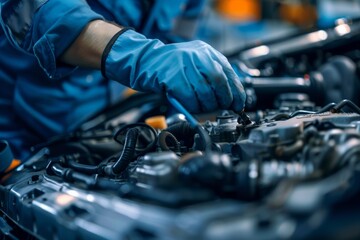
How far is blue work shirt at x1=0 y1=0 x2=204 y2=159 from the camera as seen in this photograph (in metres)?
1.29

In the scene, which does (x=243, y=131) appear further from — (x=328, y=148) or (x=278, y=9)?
(x=278, y=9)

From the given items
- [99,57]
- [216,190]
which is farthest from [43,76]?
[216,190]

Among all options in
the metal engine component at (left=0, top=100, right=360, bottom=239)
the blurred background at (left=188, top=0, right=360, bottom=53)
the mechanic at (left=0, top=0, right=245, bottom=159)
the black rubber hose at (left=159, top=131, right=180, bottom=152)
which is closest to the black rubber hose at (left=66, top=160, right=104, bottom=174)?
the metal engine component at (left=0, top=100, right=360, bottom=239)

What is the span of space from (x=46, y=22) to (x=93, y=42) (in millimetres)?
149

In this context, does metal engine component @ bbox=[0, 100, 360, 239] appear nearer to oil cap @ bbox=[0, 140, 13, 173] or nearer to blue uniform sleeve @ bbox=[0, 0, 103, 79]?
oil cap @ bbox=[0, 140, 13, 173]

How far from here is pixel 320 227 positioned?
55 cm

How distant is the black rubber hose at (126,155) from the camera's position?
1026 mm

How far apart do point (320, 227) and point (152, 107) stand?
4.74ft

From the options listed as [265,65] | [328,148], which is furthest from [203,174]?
[265,65]

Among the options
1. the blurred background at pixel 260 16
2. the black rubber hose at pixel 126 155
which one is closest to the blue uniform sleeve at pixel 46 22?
the black rubber hose at pixel 126 155

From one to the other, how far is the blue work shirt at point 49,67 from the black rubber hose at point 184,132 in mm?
400

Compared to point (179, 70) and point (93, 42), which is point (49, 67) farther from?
point (179, 70)

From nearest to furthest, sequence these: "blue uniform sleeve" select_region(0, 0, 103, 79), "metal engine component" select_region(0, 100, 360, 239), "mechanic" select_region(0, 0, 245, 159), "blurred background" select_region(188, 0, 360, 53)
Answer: "metal engine component" select_region(0, 100, 360, 239), "mechanic" select_region(0, 0, 245, 159), "blue uniform sleeve" select_region(0, 0, 103, 79), "blurred background" select_region(188, 0, 360, 53)

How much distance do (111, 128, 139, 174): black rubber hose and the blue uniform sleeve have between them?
0.38 metres
